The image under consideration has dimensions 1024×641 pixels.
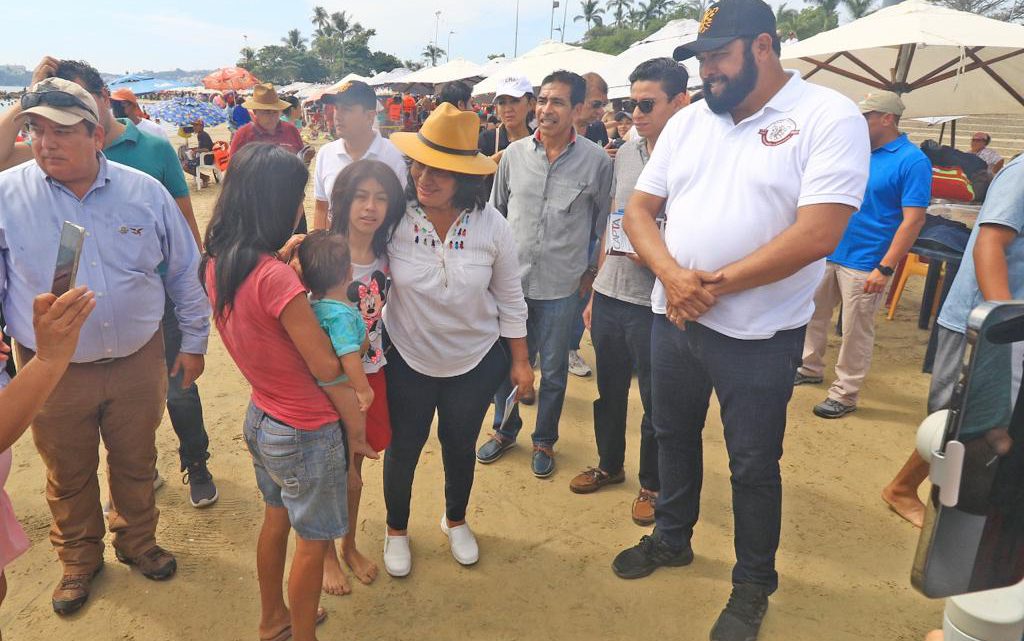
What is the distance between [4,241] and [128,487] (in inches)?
45.2

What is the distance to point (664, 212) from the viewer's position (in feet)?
9.45

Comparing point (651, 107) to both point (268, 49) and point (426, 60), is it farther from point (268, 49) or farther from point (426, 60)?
point (426, 60)

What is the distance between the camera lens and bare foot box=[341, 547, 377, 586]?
2.72 metres

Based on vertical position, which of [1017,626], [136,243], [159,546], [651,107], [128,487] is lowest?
[159,546]

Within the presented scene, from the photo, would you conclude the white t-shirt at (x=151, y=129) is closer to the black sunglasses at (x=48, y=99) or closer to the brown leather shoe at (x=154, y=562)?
the black sunglasses at (x=48, y=99)

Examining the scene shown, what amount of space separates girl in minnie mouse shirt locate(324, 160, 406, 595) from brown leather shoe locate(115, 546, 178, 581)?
97 cm

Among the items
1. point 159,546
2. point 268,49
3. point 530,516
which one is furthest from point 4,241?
point 268,49

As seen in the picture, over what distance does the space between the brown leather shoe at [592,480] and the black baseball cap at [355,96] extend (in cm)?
261

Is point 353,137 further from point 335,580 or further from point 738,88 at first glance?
point 335,580

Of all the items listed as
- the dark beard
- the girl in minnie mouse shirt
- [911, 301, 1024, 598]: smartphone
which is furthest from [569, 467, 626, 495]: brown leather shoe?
[911, 301, 1024, 598]: smartphone

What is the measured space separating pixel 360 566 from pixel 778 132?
250cm

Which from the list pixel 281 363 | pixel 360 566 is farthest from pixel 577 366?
pixel 281 363

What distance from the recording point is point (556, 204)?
3291 millimetres

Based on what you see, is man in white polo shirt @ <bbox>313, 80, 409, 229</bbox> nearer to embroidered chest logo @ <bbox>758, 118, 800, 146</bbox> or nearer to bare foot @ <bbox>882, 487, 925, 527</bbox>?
embroidered chest logo @ <bbox>758, 118, 800, 146</bbox>
